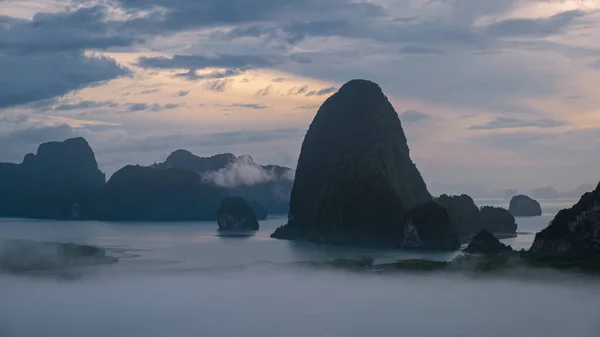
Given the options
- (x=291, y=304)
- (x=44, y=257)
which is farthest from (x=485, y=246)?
(x=44, y=257)

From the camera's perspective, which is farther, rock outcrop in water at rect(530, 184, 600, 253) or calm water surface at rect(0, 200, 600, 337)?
rock outcrop in water at rect(530, 184, 600, 253)

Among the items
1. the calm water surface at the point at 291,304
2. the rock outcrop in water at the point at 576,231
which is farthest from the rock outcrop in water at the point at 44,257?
the rock outcrop in water at the point at 576,231

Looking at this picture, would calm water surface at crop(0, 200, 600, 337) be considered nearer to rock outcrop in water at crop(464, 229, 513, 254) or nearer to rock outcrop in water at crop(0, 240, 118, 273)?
rock outcrop in water at crop(0, 240, 118, 273)

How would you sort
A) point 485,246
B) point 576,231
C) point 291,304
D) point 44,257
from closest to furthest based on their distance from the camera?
point 291,304, point 576,231, point 44,257, point 485,246

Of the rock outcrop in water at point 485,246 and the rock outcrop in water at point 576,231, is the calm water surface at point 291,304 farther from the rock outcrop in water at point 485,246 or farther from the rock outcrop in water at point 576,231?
the rock outcrop in water at point 485,246

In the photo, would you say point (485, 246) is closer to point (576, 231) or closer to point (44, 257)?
Answer: point (576, 231)

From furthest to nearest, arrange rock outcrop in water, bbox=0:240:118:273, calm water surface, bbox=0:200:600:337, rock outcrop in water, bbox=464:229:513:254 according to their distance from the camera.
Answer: rock outcrop in water, bbox=464:229:513:254, rock outcrop in water, bbox=0:240:118:273, calm water surface, bbox=0:200:600:337

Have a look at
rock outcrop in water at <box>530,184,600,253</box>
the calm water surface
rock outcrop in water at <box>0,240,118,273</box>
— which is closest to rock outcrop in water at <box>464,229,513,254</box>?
rock outcrop in water at <box>530,184,600,253</box>

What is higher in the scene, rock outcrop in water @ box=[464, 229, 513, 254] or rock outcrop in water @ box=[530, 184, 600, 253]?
rock outcrop in water @ box=[530, 184, 600, 253]

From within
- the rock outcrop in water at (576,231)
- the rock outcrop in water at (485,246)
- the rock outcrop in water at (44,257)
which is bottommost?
the rock outcrop in water at (44,257)
